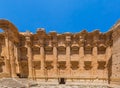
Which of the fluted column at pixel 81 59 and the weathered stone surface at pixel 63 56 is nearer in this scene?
the weathered stone surface at pixel 63 56

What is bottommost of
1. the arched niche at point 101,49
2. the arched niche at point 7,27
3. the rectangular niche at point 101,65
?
the rectangular niche at point 101,65

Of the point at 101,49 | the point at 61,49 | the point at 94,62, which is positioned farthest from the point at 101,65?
the point at 61,49

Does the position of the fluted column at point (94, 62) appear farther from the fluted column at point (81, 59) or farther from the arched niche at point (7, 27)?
the arched niche at point (7, 27)

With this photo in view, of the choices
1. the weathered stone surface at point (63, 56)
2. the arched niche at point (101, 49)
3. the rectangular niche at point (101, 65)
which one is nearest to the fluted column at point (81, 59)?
the weathered stone surface at point (63, 56)

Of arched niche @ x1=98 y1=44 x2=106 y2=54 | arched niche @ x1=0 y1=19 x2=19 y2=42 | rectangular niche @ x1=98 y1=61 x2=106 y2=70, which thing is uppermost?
arched niche @ x1=0 y1=19 x2=19 y2=42

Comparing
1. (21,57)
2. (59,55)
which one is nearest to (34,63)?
(21,57)

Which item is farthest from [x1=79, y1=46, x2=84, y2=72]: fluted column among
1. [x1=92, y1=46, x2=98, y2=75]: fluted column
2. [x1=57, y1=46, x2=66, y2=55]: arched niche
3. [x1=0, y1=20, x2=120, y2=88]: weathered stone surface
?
[x1=57, y1=46, x2=66, y2=55]: arched niche

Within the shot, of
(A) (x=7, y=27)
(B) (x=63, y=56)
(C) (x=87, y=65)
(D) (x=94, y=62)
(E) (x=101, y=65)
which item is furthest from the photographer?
(B) (x=63, y=56)

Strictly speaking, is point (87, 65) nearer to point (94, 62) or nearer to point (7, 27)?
point (94, 62)

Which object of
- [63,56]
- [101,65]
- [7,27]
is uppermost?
[7,27]

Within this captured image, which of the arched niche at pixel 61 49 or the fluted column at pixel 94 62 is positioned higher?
the arched niche at pixel 61 49

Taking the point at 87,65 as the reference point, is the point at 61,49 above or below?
above

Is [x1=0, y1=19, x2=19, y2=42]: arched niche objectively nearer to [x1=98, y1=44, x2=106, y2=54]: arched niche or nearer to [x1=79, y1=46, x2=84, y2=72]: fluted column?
[x1=79, y1=46, x2=84, y2=72]: fluted column

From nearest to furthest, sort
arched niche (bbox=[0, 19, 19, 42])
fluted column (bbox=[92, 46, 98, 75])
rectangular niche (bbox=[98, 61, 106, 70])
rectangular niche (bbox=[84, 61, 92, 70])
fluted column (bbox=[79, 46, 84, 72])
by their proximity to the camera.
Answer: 1. arched niche (bbox=[0, 19, 19, 42])
2. fluted column (bbox=[92, 46, 98, 75])
3. fluted column (bbox=[79, 46, 84, 72])
4. rectangular niche (bbox=[98, 61, 106, 70])
5. rectangular niche (bbox=[84, 61, 92, 70])
